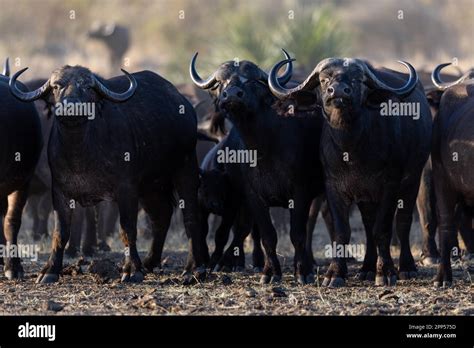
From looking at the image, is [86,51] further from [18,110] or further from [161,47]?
[18,110]

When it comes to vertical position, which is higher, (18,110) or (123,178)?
(18,110)

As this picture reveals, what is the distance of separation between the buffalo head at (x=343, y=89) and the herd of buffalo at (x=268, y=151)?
0.01 meters

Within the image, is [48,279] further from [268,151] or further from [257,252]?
[257,252]

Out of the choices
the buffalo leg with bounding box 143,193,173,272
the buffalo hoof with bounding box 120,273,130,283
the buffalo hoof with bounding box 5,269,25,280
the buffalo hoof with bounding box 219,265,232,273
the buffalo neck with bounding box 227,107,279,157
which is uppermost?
the buffalo neck with bounding box 227,107,279,157

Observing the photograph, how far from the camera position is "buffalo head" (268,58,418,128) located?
12547mm

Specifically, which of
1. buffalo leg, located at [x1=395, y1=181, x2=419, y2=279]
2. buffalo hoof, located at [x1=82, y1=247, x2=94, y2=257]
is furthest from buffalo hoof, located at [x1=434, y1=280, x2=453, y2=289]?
buffalo hoof, located at [x1=82, y1=247, x2=94, y2=257]

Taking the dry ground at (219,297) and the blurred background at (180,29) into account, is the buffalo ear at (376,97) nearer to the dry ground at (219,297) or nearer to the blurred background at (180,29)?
the dry ground at (219,297)

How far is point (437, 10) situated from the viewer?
61.9 metres

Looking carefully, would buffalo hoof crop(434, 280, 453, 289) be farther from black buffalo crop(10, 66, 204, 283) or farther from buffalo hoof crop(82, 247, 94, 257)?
buffalo hoof crop(82, 247, 94, 257)

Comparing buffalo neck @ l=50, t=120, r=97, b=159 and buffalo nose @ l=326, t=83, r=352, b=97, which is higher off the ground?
buffalo nose @ l=326, t=83, r=352, b=97

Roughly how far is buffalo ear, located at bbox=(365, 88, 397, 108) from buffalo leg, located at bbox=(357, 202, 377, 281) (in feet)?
4.53

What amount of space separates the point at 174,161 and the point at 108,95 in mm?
1556

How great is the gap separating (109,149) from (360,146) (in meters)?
2.65

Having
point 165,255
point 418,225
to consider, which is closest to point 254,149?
point 165,255
